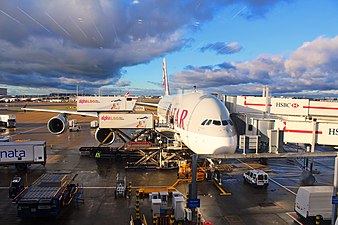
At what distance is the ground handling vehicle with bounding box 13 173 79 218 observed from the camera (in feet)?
46.1

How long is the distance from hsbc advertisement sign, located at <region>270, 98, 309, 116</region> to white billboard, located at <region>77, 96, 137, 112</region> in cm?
1841

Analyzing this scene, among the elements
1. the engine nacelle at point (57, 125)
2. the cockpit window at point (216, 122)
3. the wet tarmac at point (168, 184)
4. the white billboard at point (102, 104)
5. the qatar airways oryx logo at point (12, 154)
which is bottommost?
the wet tarmac at point (168, 184)

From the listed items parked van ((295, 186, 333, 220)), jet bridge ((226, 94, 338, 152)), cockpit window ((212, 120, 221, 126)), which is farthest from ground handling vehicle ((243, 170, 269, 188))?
cockpit window ((212, 120, 221, 126))

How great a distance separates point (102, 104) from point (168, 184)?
57.4ft

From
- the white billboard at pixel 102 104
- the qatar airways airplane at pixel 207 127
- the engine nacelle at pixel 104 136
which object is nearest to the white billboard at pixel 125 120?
the engine nacelle at pixel 104 136

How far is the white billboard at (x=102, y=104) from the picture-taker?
111 feet

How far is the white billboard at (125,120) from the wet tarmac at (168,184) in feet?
12.6

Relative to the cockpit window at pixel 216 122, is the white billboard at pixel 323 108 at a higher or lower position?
higher

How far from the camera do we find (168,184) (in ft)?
67.8

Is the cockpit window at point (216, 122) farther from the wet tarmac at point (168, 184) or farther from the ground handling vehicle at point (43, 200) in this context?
the ground handling vehicle at point (43, 200)

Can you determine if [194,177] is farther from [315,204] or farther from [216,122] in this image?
[315,204]

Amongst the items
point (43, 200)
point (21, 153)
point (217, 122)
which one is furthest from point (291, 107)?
point (21, 153)

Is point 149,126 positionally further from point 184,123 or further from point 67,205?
point 67,205

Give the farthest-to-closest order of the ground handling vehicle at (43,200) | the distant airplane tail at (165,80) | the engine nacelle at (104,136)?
the distant airplane tail at (165,80) → the engine nacelle at (104,136) → the ground handling vehicle at (43,200)
